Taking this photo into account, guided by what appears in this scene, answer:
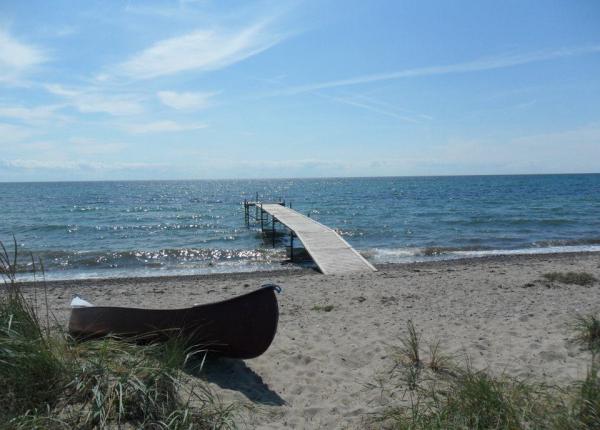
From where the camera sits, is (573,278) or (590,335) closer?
(590,335)

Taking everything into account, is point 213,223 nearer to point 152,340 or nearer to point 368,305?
point 368,305

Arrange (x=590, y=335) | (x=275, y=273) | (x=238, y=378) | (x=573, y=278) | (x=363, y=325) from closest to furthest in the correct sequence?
(x=238, y=378) → (x=590, y=335) → (x=363, y=325) → (x=573, y=278) → (x=275, y=273)

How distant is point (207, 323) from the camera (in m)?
4.98

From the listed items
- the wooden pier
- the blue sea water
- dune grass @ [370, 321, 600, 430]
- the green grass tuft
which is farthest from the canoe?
the blue sea water

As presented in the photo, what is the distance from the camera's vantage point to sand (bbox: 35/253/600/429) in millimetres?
4531

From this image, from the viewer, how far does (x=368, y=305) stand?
838 centimetres

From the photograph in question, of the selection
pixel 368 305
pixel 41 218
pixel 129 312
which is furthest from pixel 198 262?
pixel 41 218

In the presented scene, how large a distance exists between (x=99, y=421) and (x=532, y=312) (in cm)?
673

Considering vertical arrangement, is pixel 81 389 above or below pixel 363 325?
above

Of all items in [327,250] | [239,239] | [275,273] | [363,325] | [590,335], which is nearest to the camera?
[590,335]

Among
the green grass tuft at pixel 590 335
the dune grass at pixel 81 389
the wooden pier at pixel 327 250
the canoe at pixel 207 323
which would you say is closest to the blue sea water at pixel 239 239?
the wooden pier at pixel 327 250

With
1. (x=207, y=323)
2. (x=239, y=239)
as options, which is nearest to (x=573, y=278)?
(x=207, y=323)

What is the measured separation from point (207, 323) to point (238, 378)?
0.69 m

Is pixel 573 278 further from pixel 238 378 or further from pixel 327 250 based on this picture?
pixel 238 378
